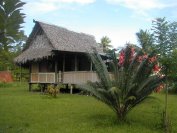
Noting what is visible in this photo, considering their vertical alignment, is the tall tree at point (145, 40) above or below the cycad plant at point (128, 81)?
above

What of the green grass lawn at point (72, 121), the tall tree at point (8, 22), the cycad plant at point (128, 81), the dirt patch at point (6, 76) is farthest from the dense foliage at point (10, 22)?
the dirt patch at point (6, 76)

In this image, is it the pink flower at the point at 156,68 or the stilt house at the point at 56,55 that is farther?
the stilt house at the point at 56,55

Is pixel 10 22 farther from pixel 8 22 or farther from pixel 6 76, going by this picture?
pixel 6 76

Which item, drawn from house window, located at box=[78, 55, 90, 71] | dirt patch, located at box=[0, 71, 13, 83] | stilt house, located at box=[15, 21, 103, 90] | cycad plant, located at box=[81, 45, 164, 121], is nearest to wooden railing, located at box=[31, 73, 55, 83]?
stilt house, located at box=[15, 21, 103, 90]

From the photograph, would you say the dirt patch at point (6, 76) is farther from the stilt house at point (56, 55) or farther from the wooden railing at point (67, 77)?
the wooden railing at point (67, 77)

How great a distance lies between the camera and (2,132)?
28.7ft

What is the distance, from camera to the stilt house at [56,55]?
75.6 ft

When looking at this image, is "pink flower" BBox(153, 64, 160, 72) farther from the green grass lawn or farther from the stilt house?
the stilt house

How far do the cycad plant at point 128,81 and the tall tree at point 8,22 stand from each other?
317cm

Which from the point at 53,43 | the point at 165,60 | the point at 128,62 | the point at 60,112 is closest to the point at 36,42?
the point at 53,43

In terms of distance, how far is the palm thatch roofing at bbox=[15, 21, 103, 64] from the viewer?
23422 millimetres

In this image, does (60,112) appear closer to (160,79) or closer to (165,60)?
(160,79)

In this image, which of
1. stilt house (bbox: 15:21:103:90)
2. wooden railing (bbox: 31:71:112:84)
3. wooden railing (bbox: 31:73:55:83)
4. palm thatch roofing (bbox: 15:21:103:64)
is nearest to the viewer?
wooden railing (bbox: 31:71:112:84)

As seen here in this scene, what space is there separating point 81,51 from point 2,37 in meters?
18.0
